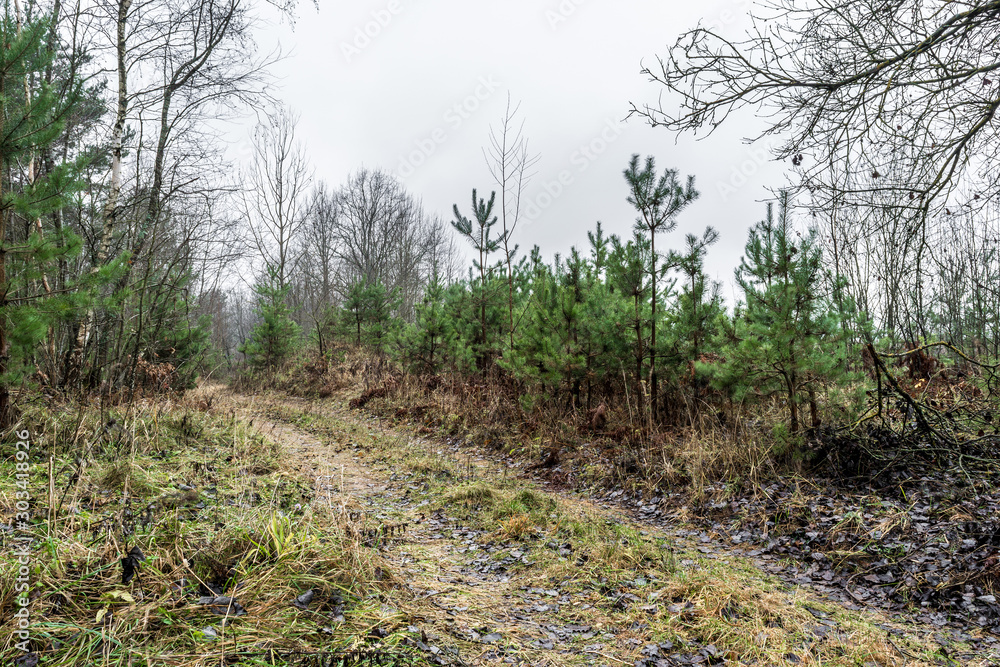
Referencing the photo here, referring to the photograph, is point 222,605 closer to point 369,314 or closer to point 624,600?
point 624,600

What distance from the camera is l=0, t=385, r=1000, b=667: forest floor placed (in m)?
2.30

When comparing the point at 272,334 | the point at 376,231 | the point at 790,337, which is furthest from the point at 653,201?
the point at 376,231

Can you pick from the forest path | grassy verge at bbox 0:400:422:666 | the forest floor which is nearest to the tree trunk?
the forest floor

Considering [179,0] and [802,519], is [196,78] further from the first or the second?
[802,519]

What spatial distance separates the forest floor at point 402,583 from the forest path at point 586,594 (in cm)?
2

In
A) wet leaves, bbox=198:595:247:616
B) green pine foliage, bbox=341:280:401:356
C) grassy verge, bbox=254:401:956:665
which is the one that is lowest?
grassy verge, bbox=254:401:956:665

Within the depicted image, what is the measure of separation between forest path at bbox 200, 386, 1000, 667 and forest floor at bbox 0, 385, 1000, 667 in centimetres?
2

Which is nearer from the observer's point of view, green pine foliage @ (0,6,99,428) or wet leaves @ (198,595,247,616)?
wet leaves @ (198,595,247,616)

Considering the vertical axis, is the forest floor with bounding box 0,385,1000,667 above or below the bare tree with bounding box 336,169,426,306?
below

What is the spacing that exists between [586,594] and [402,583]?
1281 mm

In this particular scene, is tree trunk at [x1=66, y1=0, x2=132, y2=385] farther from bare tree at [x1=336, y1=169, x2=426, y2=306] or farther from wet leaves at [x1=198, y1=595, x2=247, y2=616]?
bare tree at [x1=336, y1=169, x2=426, y2=306]

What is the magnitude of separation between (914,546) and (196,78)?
12.5 meters

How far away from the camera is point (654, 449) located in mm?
6051

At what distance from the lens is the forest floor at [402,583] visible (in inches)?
90.7
